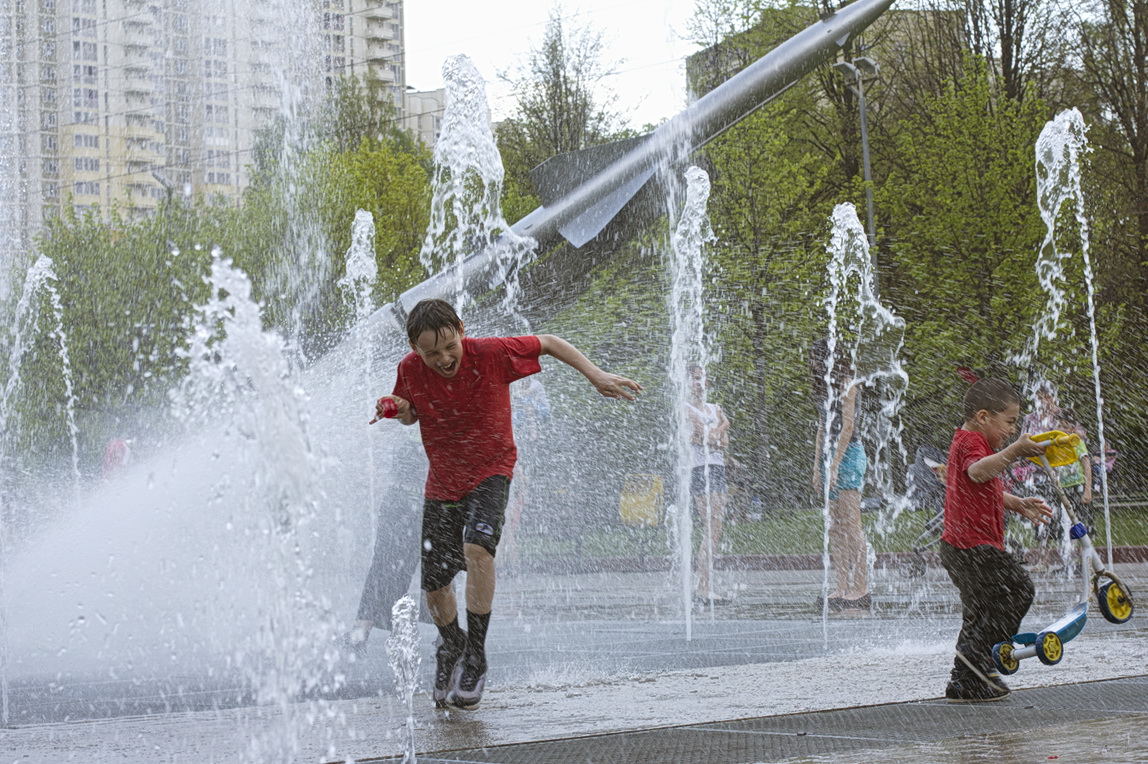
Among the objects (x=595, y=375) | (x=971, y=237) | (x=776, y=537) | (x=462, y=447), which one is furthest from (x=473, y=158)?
(x=971, y=237)

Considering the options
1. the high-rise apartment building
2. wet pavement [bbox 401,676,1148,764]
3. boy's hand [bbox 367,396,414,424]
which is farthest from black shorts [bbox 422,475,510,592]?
the high-rise apartment building

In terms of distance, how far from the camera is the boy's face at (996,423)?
5.32 m

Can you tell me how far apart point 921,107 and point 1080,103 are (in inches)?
126

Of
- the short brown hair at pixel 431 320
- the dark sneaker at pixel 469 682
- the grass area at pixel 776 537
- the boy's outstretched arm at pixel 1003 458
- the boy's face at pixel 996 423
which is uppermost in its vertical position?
the short brown hair at pixel 431 320

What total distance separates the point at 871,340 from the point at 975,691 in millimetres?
21703

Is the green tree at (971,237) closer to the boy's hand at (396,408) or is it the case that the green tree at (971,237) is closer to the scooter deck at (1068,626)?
the scooter deck at (1068,626)

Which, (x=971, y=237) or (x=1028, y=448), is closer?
(x=1028, y=448)

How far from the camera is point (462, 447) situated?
17.5 ft

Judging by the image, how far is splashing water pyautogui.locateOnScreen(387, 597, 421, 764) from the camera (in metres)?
4.66

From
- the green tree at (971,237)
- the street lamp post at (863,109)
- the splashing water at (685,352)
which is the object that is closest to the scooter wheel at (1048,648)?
the splashing water at (685,352)

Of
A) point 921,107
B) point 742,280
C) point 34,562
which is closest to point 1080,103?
point 921,107

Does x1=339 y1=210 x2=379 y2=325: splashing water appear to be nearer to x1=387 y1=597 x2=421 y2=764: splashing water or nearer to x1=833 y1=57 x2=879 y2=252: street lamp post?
x1=387 y1=597 x2=421 y2=764: splashing water

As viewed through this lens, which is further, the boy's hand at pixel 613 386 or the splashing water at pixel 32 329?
the splashing water at pixel 32 329

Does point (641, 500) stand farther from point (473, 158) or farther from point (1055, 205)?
point (1055, 205)
